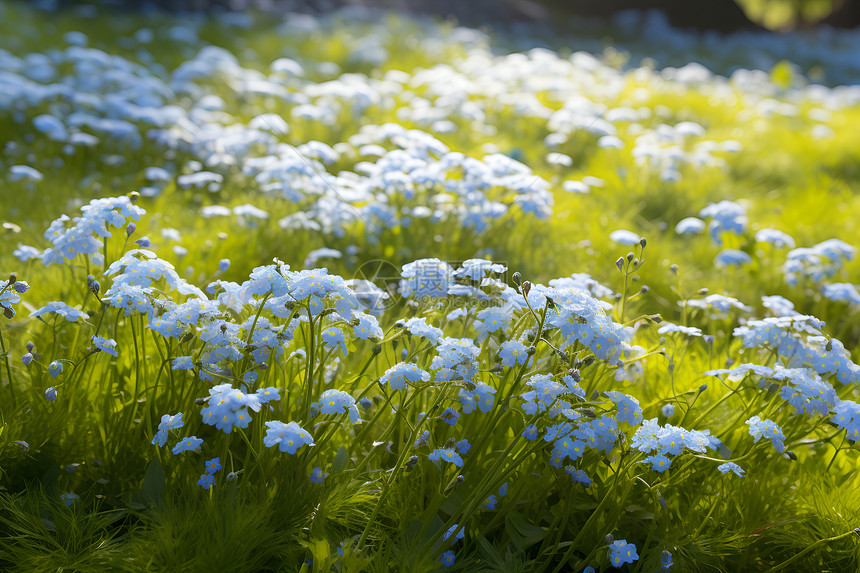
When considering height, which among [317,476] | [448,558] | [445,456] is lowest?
[448,558]

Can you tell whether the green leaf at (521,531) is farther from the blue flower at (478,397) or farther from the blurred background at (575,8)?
the blurred background at (575,8)

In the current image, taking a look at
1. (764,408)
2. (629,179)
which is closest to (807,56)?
(629,179)

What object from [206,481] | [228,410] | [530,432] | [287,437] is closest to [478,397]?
[530,432]

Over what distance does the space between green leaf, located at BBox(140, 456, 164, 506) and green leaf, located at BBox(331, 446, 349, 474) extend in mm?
492

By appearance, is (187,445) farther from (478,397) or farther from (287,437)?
(478,397)

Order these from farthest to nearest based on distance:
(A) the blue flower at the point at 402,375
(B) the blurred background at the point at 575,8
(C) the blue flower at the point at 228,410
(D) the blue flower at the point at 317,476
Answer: (B) the blurred background at the point at 575,8 < (D) the blue flower at the point at 317,476 < (A) the blue flower at the point at 402,375 < (C) the blue flower at the point at 228,410

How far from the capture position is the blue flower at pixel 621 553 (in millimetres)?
1777

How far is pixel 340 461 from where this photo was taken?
1.95 m

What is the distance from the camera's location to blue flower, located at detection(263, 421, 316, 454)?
160 centimetres

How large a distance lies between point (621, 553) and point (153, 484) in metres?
1.33

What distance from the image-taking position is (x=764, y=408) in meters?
2.22

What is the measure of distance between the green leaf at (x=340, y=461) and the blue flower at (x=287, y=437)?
13.6 inches

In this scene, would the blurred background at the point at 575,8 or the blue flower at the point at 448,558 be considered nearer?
the blue flower at the point at 448,558

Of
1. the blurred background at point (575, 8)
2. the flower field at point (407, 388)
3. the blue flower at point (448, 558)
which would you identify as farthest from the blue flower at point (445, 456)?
the blurred background at point (575, 8)
